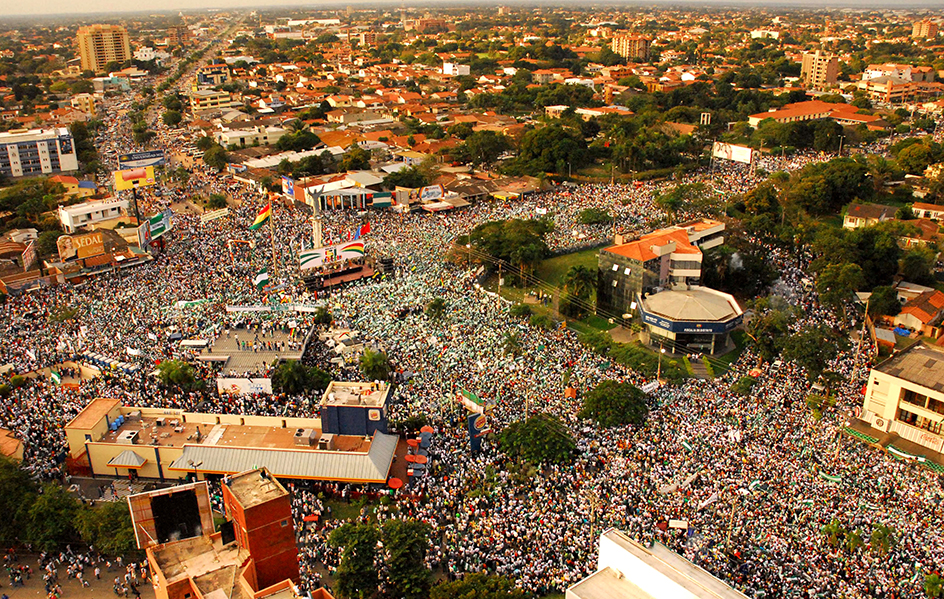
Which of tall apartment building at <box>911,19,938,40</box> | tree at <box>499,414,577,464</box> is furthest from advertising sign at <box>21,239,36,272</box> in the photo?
tall apartment building at <box>911,19,938,40</box>

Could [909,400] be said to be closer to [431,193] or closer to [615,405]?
[615,405]

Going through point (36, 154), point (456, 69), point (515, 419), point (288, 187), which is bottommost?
point (515, 419)

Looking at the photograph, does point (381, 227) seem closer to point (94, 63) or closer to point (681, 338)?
point (681, 338)

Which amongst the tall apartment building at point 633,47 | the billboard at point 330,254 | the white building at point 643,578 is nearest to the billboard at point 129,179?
the billboard at point 330,254

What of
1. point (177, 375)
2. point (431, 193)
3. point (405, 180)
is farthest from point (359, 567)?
point (405, 180)

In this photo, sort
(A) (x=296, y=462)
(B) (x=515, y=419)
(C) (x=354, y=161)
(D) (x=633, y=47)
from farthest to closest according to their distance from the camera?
(D) (x=633, y=47)
(C) (x=354, y=161)
(B) (x=515, y=419)
(A) (x=296, y=462)

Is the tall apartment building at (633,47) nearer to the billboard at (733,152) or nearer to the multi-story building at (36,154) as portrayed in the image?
the billboard at (733,152)
